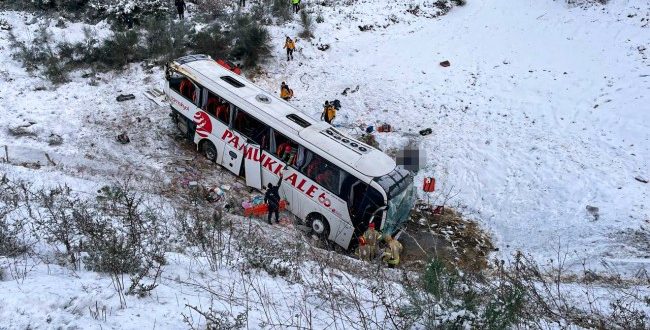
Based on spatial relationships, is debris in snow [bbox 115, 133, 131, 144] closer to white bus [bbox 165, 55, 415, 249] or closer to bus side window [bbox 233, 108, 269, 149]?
white bus [bbox 165, 55, 415, 249]

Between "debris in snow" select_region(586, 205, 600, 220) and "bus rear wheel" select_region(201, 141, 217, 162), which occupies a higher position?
"debris in snow" select_region(586, 205, 600, 220)

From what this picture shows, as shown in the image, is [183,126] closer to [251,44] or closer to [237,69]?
[237,69]

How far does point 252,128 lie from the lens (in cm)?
1185

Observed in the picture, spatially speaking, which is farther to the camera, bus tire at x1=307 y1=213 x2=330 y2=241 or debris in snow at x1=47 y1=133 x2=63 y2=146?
debris in snow at x1=47 y1=133 x2=63 y2=146

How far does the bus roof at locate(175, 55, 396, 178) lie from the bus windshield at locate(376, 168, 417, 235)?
7.9 inches

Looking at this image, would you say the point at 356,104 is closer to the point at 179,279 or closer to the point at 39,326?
the point at 179,279

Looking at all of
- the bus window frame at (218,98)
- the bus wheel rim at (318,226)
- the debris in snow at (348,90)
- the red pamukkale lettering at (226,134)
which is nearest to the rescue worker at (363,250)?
the bus wheel rim at (318,226)

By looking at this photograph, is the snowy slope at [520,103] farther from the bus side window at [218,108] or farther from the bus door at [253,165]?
the bus door at [253,165]

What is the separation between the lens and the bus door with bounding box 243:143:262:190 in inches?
469

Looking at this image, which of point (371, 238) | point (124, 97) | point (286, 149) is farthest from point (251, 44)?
point (371, 238)

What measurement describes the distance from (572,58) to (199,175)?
14.9 meters

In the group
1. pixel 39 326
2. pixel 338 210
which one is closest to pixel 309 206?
pixel 338 210

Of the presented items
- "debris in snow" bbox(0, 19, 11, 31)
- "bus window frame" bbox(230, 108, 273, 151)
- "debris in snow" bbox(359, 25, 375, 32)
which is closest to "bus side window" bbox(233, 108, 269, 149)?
"bus window frame" bbox(230, 108, 273, 151)

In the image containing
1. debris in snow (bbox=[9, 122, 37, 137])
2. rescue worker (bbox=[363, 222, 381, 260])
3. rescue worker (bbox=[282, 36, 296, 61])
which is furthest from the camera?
rescue worker (bbox=[282, 36, 296, 61])
